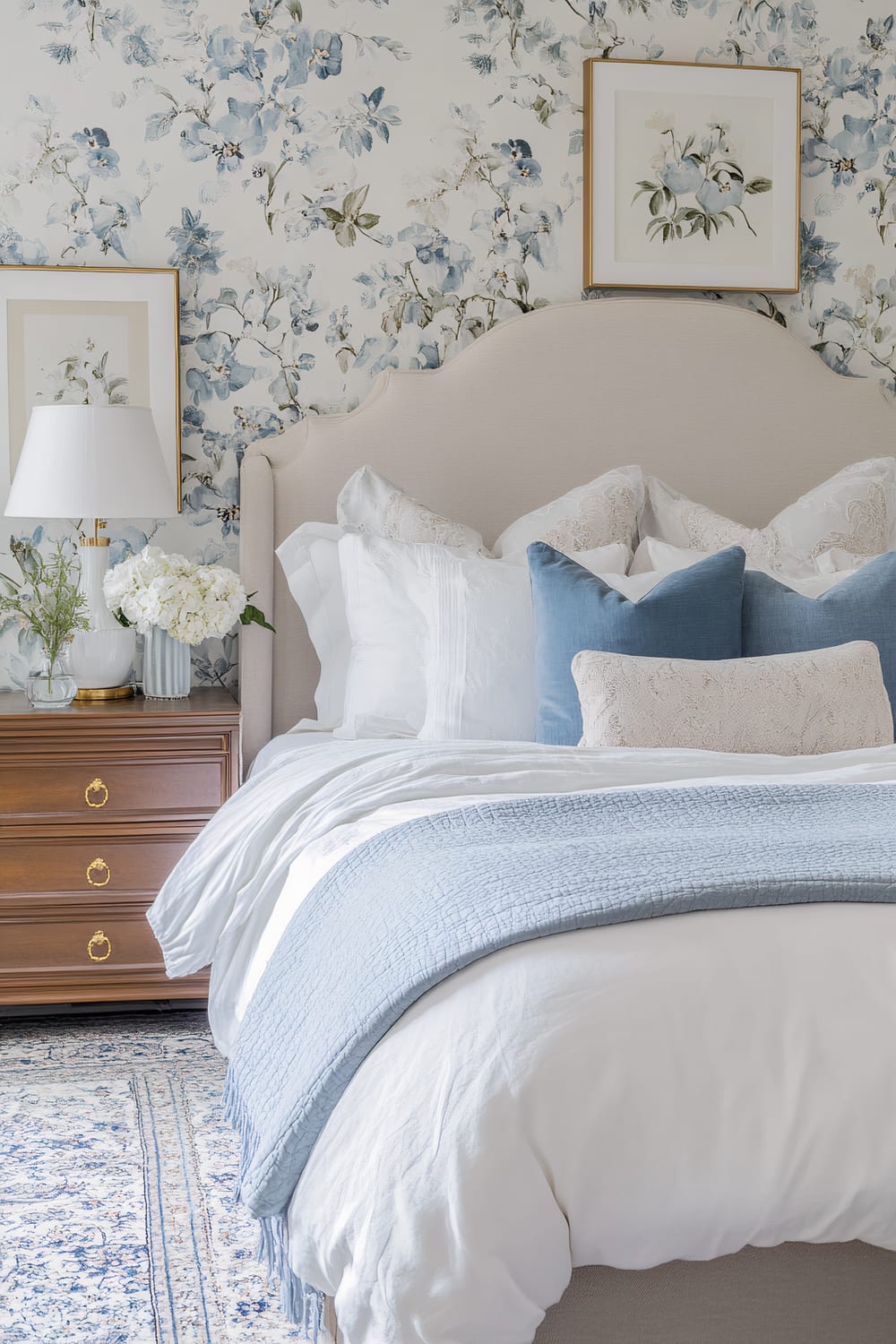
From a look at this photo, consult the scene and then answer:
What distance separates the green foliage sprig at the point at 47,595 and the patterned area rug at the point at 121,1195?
86 centimetres

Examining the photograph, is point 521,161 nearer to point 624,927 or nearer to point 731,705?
point 731,705

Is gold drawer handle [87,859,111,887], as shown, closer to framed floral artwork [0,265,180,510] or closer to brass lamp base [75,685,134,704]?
brass lamp base [75,685,134,704]

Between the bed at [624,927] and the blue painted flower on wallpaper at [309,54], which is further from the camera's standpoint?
the blue painted flower on wallpaper at [309,54]

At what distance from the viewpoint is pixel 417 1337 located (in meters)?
1.03

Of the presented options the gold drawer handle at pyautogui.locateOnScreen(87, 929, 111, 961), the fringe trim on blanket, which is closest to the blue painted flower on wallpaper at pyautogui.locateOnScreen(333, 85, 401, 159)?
the gold drawer handle at pyautogui.locateOnScreen(87, 929, 111, 961)

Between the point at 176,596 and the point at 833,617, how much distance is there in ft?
4.40

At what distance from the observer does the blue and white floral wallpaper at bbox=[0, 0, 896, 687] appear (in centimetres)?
294

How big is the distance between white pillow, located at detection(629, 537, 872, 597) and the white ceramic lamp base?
113 centimetres

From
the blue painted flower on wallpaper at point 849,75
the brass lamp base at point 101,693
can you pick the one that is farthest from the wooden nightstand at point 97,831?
the blue painted flower on wallpaper at point 849,75

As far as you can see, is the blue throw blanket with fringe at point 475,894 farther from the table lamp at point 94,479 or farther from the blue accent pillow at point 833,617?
the table lamp at point 94,479

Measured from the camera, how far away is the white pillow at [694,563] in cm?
253

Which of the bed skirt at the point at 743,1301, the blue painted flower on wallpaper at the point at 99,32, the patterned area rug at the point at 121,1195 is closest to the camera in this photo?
the bed skirt at the point at 743,1301

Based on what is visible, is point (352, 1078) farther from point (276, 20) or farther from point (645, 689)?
point (276, 20)

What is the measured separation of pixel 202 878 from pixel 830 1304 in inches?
49.5
